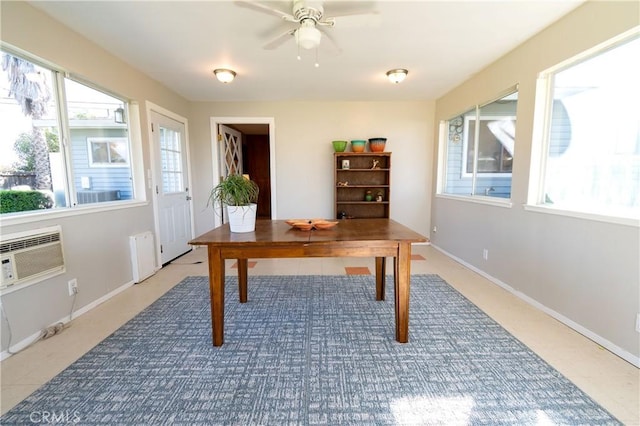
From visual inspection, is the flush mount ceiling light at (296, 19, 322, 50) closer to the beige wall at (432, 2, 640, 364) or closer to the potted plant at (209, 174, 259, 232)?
the potted plant at (209, 174, 259, 232)

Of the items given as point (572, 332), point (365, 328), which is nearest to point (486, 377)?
point (365, 328)

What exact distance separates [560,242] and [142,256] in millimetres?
3969

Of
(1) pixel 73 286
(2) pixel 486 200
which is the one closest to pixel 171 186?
(1) pixel 73 286

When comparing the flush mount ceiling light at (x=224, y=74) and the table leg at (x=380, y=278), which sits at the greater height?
the flush mount ceiling light at (x=224, y=74)

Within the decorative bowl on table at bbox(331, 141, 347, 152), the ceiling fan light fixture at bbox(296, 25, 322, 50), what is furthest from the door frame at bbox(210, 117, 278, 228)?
the ceiling fan light fixture at bbox(296, 25, 322, 50)

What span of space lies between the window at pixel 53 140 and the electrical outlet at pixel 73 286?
0.61 meters

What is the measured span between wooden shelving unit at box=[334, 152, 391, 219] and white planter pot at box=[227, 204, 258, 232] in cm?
249

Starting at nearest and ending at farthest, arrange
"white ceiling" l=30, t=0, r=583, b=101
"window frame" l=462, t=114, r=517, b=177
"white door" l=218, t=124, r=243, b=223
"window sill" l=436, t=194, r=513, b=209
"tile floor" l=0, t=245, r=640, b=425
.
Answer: "tile floor" l=0, t=245, r=640, b=425
"white ceiling" l=30, t=0, r=583, b=101
"window sill" l=436, t=194, r=513, b=209
"window frame" l=462, t=114, r=517, b=177
"white door" l=218, t=124, r=243, b=223

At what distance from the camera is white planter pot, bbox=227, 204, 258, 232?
1.88 meters

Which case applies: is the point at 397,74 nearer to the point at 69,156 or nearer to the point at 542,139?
the point at 542,139

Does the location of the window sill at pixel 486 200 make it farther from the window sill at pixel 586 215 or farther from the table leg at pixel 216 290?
the table leg at pixel 216 290

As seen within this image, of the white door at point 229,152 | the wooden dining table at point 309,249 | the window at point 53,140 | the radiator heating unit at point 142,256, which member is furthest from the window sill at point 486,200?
the window at point 53,140

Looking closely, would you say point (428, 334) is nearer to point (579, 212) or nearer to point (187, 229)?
point (579, 212)

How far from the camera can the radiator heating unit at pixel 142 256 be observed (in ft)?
9.52
